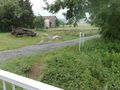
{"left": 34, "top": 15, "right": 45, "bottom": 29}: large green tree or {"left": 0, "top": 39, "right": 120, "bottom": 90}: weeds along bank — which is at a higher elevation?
{"left": 34, "top": 15, "right": 45, "bottom": 29}: large green tree

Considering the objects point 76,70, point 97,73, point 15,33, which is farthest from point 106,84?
point 15,33

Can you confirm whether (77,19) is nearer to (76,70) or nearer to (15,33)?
(76,70)

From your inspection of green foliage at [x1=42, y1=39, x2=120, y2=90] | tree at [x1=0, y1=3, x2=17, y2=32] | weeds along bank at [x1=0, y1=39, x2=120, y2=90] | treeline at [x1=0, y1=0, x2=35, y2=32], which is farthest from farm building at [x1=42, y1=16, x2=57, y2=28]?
green foliage at [x1=42, y1=39, x2=120, y2=90]

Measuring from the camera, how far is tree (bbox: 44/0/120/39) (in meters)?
6.10

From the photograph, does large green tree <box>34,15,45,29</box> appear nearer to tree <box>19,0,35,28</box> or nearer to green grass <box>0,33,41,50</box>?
tree <box>19,0,35,28</box>

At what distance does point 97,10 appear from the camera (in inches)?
245

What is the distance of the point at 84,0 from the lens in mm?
6359

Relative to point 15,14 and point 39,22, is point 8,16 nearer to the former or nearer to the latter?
point 15,14

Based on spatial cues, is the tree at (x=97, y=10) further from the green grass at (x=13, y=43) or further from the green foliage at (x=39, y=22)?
the green foliage at (x=39, y=22)

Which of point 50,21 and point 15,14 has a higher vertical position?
point 15,14

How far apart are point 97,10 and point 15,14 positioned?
17.2 metres

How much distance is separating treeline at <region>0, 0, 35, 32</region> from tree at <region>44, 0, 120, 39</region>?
12928 mm

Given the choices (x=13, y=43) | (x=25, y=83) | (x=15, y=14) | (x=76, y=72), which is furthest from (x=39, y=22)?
(x=25, y=83)

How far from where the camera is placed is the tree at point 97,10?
20.0ft
